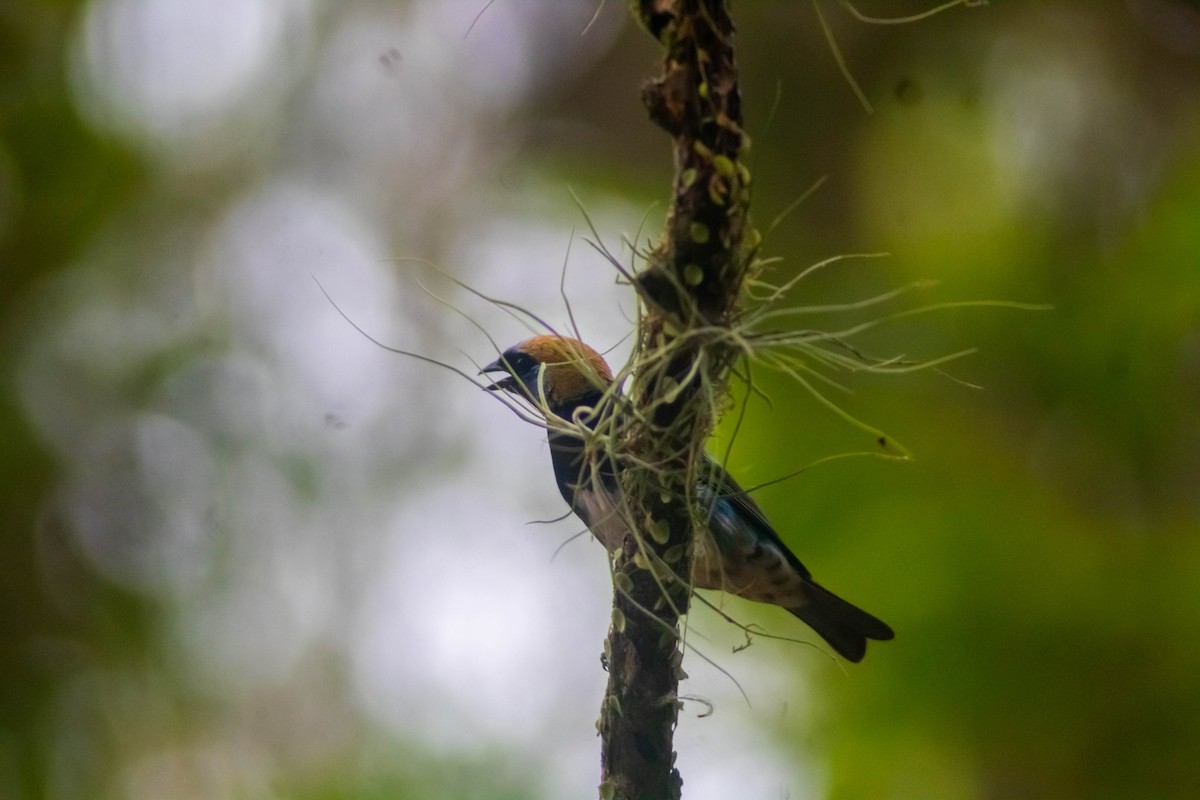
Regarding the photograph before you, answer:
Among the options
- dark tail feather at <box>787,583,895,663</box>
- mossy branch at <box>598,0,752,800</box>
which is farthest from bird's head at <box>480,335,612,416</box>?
dark tail feather at <box>787,583,895,663</box>

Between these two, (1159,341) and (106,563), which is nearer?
(1159,341)

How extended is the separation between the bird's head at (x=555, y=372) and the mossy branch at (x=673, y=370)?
15.5 inches

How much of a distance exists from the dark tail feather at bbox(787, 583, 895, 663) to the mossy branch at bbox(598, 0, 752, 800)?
162 centimetres

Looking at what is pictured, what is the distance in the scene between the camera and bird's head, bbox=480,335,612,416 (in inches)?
104

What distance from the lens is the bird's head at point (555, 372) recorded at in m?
2.64

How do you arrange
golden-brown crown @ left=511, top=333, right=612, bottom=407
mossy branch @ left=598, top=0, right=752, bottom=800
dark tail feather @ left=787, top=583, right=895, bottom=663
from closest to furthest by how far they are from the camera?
mossy branch @ left=598, top=0, right=752, bottom=800 → golden-brown crown @ left=511, top=333, right=612, bottom=407 → dark tail feather @ left=787, top=583, right=895, bottom=663

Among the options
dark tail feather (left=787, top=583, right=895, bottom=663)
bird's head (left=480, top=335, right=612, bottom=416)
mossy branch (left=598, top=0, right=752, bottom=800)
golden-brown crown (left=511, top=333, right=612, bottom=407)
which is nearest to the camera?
mossy branch (left=598, top=0, right=752, bottom=800)

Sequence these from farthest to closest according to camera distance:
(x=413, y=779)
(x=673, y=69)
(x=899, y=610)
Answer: (x=413, y=779)
(x=899, y=610)
(x=673, y=69)

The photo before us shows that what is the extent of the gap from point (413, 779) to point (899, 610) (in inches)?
98.7

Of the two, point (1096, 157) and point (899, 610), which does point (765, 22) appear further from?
point (899, 610)

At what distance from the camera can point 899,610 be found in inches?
160

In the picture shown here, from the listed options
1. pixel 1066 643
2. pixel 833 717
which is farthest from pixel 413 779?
pixel 1066 643

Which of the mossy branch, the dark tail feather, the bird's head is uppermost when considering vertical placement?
the bird's head

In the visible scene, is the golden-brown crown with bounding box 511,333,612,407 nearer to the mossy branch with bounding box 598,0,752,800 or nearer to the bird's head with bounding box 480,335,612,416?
the bird's head with bounding box 480,335,612,416
